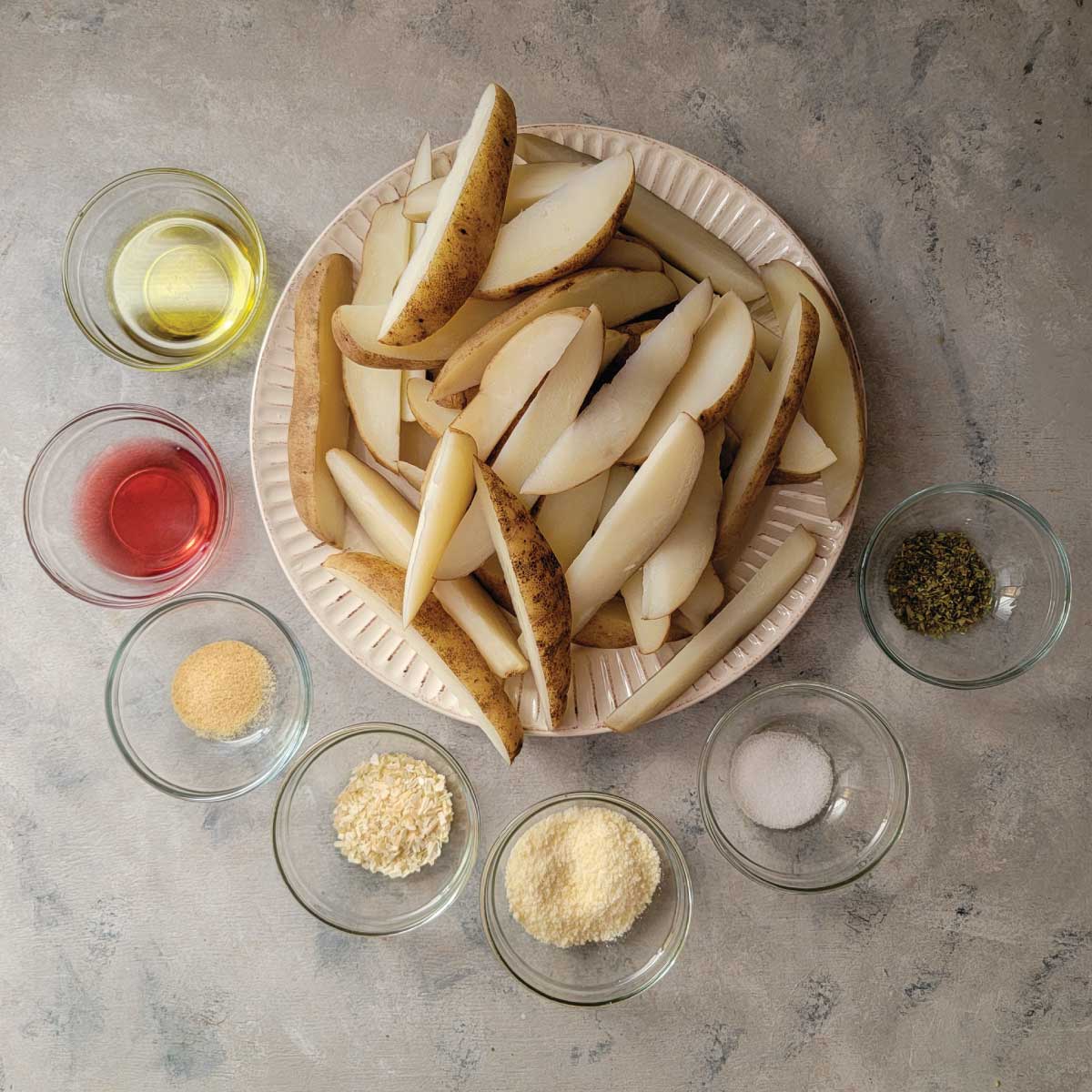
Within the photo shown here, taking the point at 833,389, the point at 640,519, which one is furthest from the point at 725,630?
the point at 833,389

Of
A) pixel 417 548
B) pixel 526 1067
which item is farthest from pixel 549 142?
pixel 526 1067

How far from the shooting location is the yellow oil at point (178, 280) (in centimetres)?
123

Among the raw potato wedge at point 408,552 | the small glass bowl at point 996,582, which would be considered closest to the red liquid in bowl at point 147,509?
the raw potato wedge at point 408,552

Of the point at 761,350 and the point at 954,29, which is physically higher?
the point at 954,29

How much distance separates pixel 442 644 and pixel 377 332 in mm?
361

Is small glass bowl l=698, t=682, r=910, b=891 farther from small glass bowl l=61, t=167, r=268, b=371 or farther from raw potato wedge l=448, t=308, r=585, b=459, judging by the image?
small glass bowl l=61, t=167, r=268, b=371

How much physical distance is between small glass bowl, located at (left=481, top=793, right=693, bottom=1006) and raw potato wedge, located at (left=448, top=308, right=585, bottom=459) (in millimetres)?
515

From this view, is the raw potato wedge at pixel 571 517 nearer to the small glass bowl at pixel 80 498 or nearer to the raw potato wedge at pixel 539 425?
the raw potato wedge at pixel 539 425

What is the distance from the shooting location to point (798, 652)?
47.7 inches

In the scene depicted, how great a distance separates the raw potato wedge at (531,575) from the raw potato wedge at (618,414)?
5cm

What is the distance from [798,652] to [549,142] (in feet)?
2.40

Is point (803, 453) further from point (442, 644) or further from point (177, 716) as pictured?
point (177, 716)

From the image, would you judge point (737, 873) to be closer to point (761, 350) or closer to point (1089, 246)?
point (761, 350)

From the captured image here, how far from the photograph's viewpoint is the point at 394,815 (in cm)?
117
